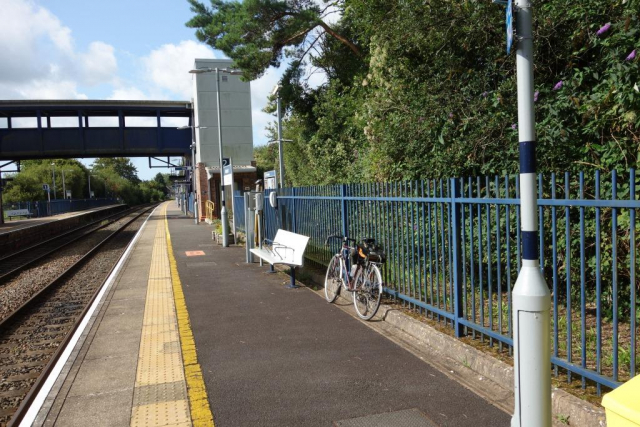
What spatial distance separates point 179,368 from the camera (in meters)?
5.07

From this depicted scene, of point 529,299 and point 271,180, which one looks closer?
point 529,299

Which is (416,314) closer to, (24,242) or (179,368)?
(179,368)

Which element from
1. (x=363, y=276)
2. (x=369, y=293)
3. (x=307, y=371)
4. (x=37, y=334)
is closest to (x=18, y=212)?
(x=37, y=334)

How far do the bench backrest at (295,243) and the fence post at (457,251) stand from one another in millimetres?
3526

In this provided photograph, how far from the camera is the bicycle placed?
6.58 metres

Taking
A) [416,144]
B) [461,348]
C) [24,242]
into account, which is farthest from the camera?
[24,242]

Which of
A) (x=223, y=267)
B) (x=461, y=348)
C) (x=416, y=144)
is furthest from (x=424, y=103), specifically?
(x=223, y=267)

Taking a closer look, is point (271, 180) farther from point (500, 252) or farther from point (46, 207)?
point (46, 207)

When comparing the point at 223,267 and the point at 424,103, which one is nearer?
the point at 424,103

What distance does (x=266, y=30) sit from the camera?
1705 cm

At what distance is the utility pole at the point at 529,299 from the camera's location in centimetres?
295

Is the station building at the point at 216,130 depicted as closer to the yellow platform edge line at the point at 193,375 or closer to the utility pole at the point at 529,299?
the yellow platform edge line at the point at 193,375

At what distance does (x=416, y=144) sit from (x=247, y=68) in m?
10.6

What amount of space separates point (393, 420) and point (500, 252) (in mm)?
2281
